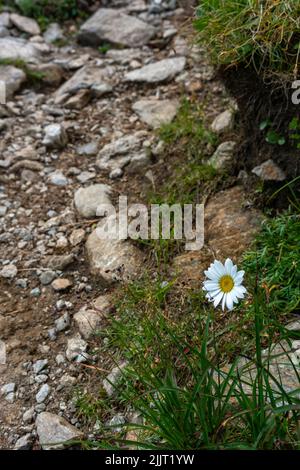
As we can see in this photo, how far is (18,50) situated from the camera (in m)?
4.67

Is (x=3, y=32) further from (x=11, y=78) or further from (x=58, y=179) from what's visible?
(x=58, y=179)

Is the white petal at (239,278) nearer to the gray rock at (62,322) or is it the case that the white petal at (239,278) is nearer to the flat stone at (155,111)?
the gray rock at (62,322)

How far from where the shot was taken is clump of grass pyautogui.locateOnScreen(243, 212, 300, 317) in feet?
8.29

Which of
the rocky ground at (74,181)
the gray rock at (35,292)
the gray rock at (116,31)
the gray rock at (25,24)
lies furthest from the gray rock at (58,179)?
the gray rock at (25,24)

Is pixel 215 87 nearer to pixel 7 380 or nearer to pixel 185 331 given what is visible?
pixel 185 331

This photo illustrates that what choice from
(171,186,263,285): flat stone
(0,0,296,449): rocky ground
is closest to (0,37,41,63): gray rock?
(0,0,296,449): rocky ground

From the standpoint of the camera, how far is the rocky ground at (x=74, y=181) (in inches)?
106

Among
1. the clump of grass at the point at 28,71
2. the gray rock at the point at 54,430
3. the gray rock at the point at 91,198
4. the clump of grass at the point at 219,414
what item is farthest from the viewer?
the clump of grass at the point at 28,71

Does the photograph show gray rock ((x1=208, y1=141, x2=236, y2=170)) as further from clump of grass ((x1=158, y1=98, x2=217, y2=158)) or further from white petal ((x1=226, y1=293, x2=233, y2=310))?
white petal ((x1=226, y1=293, x2=233, y2=310))

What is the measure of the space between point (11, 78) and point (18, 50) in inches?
15.1

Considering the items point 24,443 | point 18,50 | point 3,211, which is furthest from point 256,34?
point 18,50

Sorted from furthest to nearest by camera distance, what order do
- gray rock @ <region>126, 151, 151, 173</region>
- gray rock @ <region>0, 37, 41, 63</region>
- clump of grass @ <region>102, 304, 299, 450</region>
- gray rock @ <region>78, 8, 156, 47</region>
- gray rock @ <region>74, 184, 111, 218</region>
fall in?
gray rock @ <region>78, 8, 156, 47</region>
gray rock @ <region>0, 37, 41, 63</region>
gray rock @ <region>126, 151, 151, 173</region>
gray rock @ <region>74, 184, 111, 218</region>
clump of grass @ <region>102, 304, 299, 450</region>

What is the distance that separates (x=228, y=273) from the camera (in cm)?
208

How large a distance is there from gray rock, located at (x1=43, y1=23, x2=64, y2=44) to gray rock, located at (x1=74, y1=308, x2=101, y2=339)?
2.84 meters
